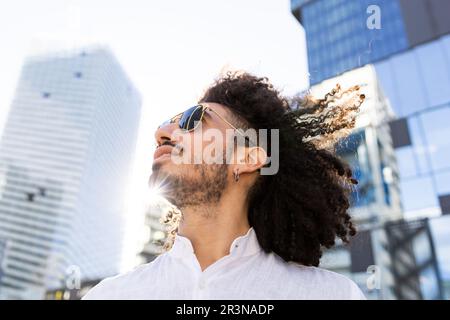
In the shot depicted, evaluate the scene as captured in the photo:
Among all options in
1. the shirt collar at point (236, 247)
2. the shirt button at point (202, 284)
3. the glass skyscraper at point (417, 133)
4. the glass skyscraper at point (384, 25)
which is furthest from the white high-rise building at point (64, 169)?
the shirt button at point (202, 284)

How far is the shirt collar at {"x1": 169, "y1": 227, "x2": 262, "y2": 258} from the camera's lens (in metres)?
2.33

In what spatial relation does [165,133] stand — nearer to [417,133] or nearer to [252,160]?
[252,160]

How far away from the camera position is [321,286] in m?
2.05

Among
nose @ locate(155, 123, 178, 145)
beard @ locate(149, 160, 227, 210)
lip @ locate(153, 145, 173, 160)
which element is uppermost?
nose @ locate(155, 123, 178, 145)

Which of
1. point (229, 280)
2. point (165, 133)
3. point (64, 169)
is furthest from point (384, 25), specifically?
point (64, 169)

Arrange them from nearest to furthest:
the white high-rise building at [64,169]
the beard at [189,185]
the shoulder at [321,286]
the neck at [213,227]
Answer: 1. the shoulder at [321,286]
2. the neck at [213,227]
3. the beard at [189,185]
4. the white high-rise building at [64,169]

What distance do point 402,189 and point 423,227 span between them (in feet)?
15.9

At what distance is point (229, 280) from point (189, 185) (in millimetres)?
765

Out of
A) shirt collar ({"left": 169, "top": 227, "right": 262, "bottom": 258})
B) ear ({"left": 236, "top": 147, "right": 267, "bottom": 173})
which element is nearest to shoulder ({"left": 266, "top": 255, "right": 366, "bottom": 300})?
shirt collar ({"left": 169, "top": 227, "right": 262, "bottom": 258})

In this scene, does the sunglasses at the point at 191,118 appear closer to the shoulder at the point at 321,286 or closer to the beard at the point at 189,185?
the beard at the point at 189,185

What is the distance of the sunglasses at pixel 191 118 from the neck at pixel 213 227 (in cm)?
54

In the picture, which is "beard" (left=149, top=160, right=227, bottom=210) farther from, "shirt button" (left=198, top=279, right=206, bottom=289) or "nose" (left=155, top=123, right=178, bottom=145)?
"shirt button" (left=198, top=279, right=206, bottom=289)

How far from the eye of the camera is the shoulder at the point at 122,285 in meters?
2.14
